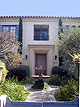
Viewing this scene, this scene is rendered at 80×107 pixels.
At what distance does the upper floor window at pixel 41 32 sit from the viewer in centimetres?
1598

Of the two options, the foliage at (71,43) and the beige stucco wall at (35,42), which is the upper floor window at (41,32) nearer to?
the beige stucco wall at (35,42)

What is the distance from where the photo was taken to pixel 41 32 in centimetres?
1644

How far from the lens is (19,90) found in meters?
6.37

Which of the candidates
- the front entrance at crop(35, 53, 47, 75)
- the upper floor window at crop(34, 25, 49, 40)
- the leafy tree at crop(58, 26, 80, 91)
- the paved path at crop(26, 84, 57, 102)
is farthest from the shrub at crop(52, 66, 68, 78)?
the paved path at crop(26, 84, 57, 102)

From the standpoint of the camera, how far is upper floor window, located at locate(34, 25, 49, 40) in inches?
629

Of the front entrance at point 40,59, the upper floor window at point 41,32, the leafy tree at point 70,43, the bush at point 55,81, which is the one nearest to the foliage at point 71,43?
the leafy tree at point 70,43

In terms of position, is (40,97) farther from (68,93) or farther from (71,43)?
(71,43)

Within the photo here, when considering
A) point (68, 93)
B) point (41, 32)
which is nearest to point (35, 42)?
point (41, 32)

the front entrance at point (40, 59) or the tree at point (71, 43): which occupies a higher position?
the tree at point (71, 43)

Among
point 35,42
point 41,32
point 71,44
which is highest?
point 41,32

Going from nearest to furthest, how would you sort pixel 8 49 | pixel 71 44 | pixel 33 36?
pixel 71 44 → pixel 8 49 → pixel 33 36

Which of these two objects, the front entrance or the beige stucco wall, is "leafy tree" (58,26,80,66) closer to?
the beige stucco wall

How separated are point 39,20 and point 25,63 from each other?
4.47 metres

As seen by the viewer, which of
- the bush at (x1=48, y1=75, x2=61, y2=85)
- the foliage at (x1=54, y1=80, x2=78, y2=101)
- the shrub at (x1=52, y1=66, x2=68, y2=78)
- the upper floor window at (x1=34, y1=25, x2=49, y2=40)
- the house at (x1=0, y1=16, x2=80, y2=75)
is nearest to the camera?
the foliage at (x1=54, y1=80, x2=78, y2=101)
